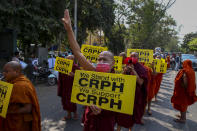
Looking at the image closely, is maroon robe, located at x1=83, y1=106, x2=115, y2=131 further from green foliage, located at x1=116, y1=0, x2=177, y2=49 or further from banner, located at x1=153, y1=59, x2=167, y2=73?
green foliage, located at x1=116, y1=0, x2=177, y2=49

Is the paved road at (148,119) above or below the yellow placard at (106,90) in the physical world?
below

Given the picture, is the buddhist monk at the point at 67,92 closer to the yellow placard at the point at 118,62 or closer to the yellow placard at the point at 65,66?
the yellow placard at the point at 65,66

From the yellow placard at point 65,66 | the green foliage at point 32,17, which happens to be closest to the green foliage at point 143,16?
the green foliage at point 32,17

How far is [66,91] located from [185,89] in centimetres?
318

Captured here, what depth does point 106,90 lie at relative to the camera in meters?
2.37

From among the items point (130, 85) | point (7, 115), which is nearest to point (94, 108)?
point (130, 85)

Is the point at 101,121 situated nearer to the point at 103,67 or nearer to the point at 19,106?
the point at 103,67

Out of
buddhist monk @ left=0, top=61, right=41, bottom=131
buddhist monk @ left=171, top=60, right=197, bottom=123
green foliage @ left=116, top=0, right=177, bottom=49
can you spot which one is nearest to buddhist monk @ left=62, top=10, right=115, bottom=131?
buddhist monk @ left=0, top=61, right=41, bottom=131

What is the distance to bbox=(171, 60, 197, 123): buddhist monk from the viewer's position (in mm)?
5066

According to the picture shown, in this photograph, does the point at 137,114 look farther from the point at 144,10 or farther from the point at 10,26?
the point at 144,10

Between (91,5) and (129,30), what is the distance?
1558cm

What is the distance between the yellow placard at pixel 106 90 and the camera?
2248mm

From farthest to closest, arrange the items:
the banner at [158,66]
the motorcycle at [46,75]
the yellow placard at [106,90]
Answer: the motorcycle at [46,75]
the banner at [158,66]
the yellow placard at [106,90]

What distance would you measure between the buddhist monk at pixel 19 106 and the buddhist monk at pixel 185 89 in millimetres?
3927
